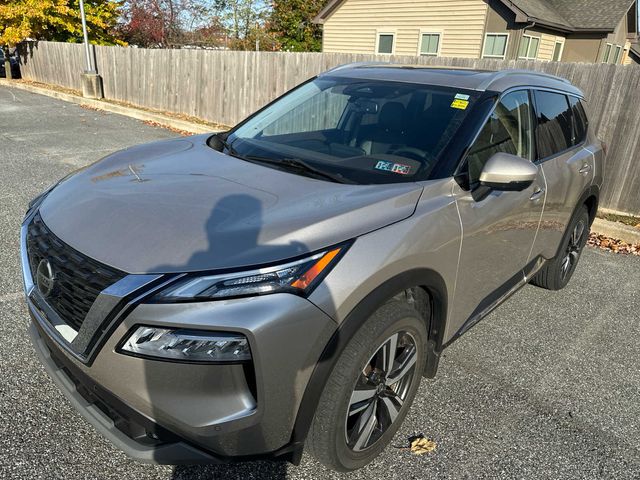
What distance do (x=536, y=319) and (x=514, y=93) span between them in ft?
6.00

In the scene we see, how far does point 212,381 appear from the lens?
66.8 inches

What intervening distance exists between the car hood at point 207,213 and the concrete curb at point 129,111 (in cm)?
884

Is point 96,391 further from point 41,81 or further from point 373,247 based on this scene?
point 41,81

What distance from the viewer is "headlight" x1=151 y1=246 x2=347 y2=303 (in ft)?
5.59

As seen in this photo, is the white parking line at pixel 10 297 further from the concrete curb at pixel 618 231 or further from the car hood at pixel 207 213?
the concrete curb at pixel 618 231

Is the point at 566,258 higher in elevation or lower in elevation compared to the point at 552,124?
lower

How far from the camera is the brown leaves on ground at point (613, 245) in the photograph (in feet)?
18.4

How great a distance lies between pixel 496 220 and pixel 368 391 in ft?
4.05

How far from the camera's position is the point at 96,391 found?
6.19 feet

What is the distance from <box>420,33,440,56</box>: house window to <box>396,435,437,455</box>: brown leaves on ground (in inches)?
692

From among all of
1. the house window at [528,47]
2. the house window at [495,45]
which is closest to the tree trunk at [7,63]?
the house window at [495,45]

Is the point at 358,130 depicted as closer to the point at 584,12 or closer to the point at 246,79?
the point at 246,79

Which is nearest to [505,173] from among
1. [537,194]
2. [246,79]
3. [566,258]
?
[537,194]

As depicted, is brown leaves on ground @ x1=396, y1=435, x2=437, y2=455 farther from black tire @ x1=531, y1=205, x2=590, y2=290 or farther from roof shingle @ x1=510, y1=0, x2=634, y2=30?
roof shingle @ x1=510, y1=0, x2=634, y2=30
